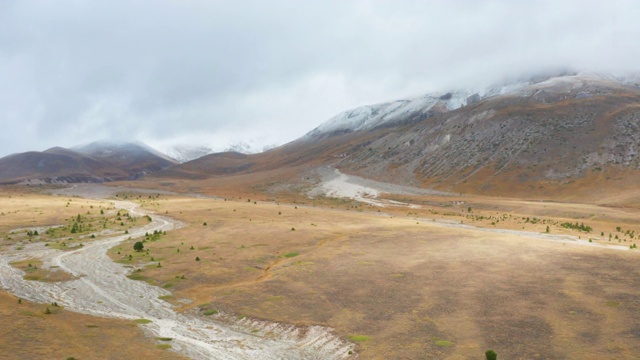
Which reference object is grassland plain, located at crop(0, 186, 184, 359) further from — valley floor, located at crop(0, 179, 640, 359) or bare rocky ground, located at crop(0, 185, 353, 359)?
bare rocky ground, located at crop(0, 185, 353, 359)

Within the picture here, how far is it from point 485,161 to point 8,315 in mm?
152827

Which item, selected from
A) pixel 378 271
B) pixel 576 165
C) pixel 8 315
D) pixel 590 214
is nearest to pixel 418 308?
pixel 378 271

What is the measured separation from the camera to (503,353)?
17891 mm

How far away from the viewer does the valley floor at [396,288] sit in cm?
1941

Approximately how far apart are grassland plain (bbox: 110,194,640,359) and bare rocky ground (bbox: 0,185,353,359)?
1113 millimetres

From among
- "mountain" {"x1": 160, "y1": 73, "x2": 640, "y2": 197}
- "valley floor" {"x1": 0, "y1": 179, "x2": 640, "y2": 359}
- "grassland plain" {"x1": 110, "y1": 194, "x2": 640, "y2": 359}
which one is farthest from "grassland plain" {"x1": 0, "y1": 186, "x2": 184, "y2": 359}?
"mountain" {"x1": 160, "y1": 73, "x2": 640, "y2": 197}

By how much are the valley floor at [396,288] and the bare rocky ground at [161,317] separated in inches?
7.6

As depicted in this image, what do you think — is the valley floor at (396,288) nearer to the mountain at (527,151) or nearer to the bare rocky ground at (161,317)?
the bare rocky ground at (161,317)

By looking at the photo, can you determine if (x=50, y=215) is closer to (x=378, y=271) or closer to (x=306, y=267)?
(x=306, y=267)

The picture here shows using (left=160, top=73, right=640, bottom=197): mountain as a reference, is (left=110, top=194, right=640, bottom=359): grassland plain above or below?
below

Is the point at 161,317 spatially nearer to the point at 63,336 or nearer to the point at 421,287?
the point at 63,336

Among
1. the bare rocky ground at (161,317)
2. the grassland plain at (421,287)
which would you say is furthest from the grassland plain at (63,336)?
the grassland plain at (421,287)

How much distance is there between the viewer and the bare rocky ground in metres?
19.4

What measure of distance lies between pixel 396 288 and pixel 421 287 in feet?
5.25
